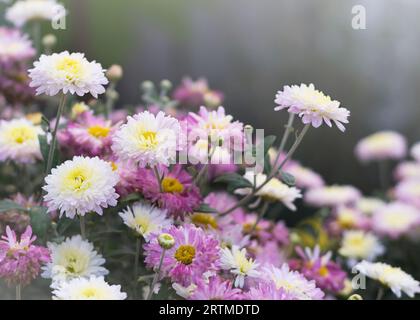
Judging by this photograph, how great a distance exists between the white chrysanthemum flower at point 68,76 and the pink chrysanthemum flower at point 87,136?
0.44ft

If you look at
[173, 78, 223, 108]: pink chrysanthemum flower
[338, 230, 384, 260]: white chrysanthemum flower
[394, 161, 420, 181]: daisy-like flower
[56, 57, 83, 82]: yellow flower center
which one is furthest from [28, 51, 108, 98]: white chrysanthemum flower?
[394, 161, 420, 181]: daisy-like flower

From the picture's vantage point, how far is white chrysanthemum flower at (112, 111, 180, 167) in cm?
85

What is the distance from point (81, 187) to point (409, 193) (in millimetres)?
986

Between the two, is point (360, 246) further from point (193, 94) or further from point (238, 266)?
point (238, 266)

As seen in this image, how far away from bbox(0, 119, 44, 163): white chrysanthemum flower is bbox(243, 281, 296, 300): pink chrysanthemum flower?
414 mm

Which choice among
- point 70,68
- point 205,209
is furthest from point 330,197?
point 70,68

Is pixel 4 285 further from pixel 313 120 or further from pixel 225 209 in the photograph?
pixel 313 120

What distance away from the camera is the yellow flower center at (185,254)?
0.85m

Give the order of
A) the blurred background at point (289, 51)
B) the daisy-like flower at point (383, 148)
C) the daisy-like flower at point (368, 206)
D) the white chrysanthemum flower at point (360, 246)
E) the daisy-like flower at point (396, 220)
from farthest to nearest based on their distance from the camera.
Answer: the blurred background at point (289, 51) → the daisy-like flower at point (383, 148) → the daisy-like flower at point (368, 206) → the daisy-like flower at point (396, 220) → the white chrysanthemum flower at point (360, 246)

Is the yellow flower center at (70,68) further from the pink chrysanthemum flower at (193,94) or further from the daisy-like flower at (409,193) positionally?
the daisy-like flower at (409,193)

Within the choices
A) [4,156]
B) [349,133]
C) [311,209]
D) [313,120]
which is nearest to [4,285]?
[4,156]

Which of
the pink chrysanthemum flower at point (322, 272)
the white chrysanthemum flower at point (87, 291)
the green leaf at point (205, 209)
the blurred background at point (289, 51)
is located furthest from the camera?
the blurred background at point (289, 51)

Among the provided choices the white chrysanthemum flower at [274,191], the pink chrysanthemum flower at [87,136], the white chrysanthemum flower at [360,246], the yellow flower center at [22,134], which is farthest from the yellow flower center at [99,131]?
the white chrysanthemum flower at [360,246]

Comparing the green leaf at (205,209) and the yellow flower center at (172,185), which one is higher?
the yellow flower center at (172,185)
